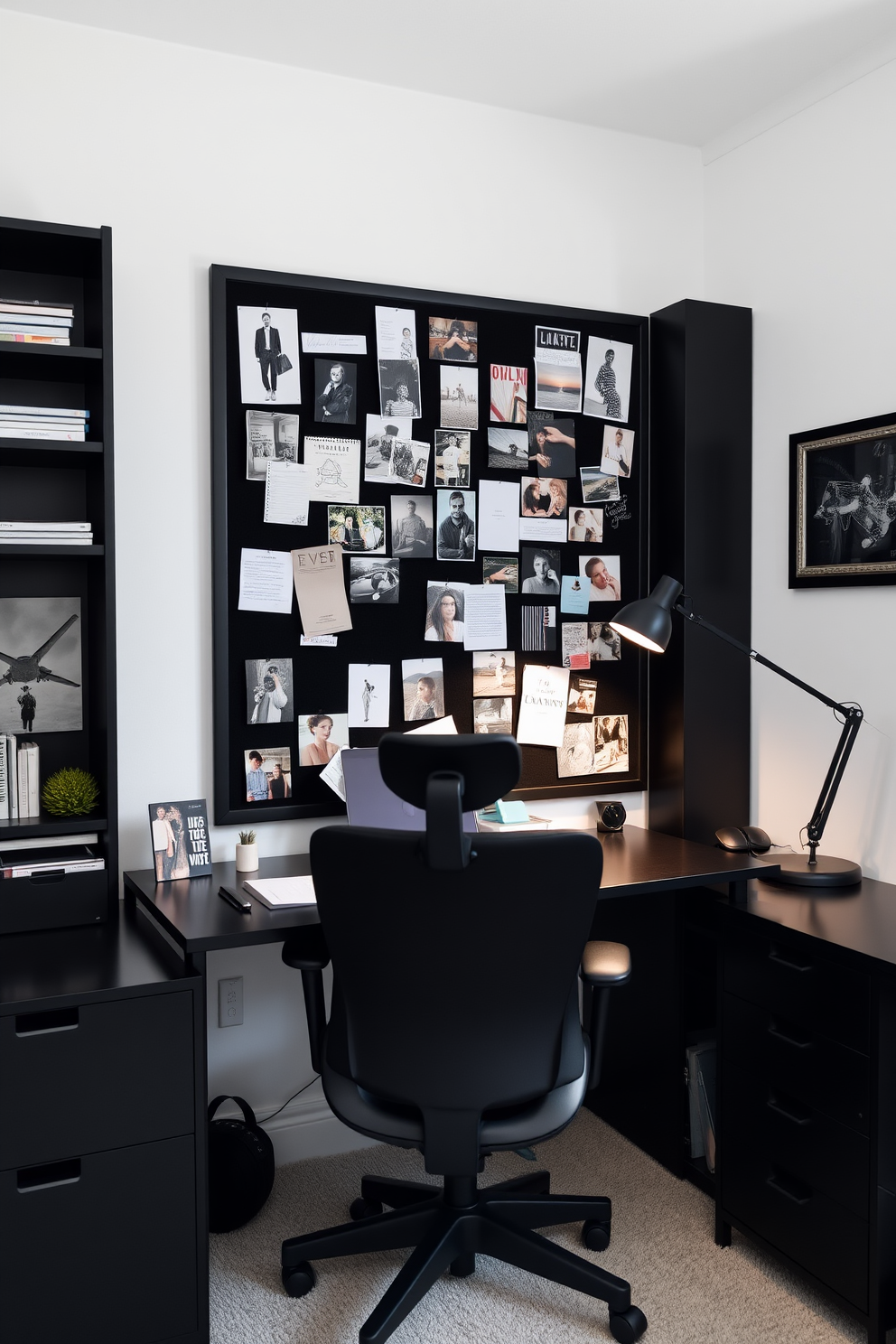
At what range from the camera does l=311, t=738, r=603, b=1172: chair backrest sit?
1.64 m

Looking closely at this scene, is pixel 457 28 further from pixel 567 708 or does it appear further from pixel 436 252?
pixel 567 708

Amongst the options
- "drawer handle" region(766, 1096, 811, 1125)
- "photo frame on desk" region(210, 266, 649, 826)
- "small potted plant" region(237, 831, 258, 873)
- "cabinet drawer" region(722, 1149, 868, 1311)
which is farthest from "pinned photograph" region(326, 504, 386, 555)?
"cabinet drawer" region(722, 1149, 868, 1311)

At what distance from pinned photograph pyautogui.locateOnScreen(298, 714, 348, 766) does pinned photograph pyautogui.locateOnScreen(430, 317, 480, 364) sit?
94 cm

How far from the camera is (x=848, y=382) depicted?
8.23 feet

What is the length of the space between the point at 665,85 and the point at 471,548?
1.23 m

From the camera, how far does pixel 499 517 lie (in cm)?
269

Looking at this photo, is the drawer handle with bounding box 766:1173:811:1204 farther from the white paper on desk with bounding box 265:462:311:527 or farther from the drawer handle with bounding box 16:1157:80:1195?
the white paper on desk with bounding box 265:462:311:527

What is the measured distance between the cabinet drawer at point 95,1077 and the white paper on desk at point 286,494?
3.71 feet

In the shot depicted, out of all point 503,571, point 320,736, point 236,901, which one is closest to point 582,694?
point 503,571

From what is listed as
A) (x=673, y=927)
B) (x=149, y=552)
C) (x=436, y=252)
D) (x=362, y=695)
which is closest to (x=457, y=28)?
(x=436, y=252)

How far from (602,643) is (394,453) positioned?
76cm

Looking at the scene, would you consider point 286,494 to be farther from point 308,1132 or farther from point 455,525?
point 308,1132

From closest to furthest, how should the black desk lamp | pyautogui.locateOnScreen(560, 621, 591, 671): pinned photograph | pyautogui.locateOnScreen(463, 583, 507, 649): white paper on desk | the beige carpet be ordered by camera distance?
the beige carpet < the black desk lamp < pyautogui.locateOnScreen(463, 583, 507, 649): white paper on desk < pyautogui.locateOnScreen(560, 621, 591, 671): pinned photograph

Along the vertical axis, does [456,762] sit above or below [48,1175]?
above
